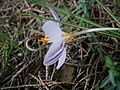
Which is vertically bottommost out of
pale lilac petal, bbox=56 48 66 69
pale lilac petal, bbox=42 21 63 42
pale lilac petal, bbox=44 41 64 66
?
pale lilac petal, bbox=56 48 66 69

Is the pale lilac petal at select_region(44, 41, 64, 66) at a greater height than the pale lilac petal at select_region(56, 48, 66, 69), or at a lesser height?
greater

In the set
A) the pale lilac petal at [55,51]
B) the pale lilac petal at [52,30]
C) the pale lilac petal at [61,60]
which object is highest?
the pale lilac petal at [52,30]

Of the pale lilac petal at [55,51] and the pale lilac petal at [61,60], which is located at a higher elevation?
the pale lilac petal at [55,51]

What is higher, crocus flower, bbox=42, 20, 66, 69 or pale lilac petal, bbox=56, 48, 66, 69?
crocus flower, bbox=42, 20, 66, 69

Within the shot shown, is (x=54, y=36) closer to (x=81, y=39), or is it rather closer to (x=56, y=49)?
(x=56, y=49)

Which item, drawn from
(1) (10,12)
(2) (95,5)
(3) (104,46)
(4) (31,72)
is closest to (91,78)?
(3) (104,46)
